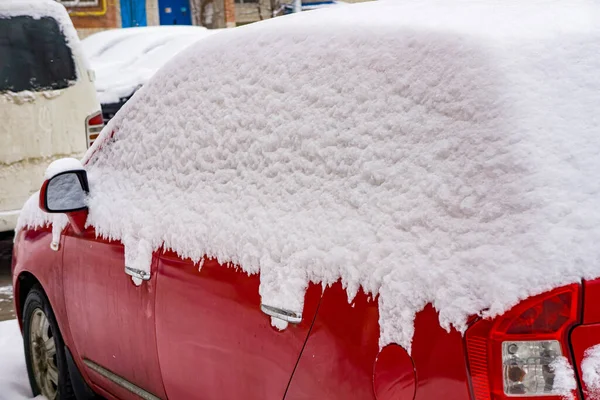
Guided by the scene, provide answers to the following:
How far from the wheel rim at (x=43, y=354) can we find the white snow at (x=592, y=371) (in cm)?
265

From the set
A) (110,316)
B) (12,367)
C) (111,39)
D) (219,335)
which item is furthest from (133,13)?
(219,335)

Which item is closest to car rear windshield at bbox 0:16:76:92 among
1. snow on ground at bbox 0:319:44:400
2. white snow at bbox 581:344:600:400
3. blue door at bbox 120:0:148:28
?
snow on ground at bbox 0:319:44:400

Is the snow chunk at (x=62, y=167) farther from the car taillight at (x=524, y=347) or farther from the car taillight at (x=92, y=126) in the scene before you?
the car taillight at (x=92, y=126)

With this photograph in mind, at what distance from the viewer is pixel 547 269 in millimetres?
1714

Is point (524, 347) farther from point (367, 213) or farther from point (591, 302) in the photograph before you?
point (367, 213)

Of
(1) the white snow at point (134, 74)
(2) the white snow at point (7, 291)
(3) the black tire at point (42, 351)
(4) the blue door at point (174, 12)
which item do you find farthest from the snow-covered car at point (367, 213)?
(4) the blue door at point (174, 12)

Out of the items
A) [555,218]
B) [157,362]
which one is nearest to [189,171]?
[157,362]

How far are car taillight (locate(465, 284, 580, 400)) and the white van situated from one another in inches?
217

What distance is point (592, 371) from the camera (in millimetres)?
1700

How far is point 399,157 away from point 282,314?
1.65 ft

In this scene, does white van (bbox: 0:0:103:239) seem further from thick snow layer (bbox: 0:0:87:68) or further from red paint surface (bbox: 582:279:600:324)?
red paint surface (bbox: 582:279:600:324)

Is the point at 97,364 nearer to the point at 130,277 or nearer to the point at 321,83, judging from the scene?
the point at 130,277

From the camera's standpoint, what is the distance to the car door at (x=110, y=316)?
113 inches

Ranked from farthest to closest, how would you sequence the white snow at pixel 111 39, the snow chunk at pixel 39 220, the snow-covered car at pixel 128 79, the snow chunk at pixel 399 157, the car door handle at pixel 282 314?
the white snow at pixel 111 39 → the snow-covered car at pixel 128 79 → the snow chunk at pixel 39 220 → the car door handle at pixel 282 314 → the snow chunk at pixel 399 157
